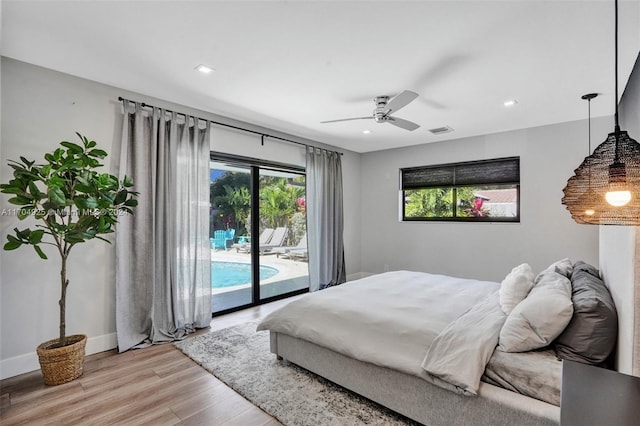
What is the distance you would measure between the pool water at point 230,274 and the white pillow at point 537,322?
11.0ft

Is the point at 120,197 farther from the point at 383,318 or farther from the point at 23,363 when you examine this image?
the point at 383,318

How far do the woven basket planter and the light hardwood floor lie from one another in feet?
0.19

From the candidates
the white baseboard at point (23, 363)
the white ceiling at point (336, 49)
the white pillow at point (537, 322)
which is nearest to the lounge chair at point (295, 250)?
the white ceiling at point (336, 49)

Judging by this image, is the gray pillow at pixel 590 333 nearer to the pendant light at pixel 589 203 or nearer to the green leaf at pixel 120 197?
the pendant light at pixel 589 203

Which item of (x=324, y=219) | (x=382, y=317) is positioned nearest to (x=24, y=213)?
(x=382, y=317)

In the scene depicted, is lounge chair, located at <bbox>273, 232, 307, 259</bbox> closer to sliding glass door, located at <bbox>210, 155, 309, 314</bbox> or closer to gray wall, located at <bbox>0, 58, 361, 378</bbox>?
sliding glass door, located at <bbox>210, 155, 309, 314</bbox>

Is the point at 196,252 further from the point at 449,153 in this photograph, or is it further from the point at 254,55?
the point at 449,153

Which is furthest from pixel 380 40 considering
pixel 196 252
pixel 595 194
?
pixel 196 252

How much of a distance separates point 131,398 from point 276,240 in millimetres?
2844

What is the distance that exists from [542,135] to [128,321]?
548 cm

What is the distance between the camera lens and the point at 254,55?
244 centimetres

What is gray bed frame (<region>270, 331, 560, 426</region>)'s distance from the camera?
162 cm

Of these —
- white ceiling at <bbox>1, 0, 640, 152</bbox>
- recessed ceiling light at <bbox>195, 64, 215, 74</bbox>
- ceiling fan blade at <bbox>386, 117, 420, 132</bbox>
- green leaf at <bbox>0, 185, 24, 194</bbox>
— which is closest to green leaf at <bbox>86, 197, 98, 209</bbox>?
green leaf at <bbox>0, 185, 24, 194</bbox>

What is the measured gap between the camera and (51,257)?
277 cm
